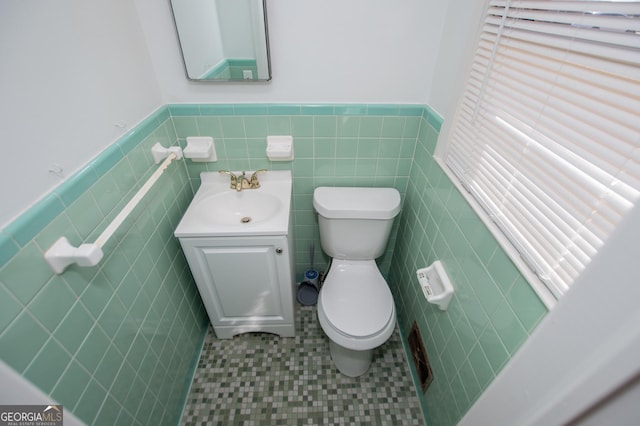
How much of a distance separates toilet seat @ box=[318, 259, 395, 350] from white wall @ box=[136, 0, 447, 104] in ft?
2.96

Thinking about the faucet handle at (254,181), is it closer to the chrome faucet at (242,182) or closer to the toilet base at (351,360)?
the chrome faucet at (242,182)

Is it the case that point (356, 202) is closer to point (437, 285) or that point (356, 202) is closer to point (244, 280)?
point (437, 285)

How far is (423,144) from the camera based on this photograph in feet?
4.56

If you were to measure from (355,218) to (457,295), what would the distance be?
0.59 meters

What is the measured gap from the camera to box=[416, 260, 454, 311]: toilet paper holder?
1.10 m

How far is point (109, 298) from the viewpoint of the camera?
914 mm

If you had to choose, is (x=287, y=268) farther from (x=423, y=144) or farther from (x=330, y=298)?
(x=423, y=144)

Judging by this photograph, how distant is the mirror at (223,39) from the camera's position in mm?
1147

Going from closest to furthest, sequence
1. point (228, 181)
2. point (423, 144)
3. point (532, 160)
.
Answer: point (532, 160) < point (423, 144) < point (228, 181)

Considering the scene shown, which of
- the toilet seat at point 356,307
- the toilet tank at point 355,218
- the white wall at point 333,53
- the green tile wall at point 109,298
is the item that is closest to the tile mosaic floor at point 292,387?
the green tile wall at point 109,298

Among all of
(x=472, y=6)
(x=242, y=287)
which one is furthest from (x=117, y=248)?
(x=472, y=6)

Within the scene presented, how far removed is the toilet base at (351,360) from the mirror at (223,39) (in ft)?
4.57

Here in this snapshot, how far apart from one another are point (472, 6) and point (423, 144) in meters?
0.56

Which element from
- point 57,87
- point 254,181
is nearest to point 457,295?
point 254,181
